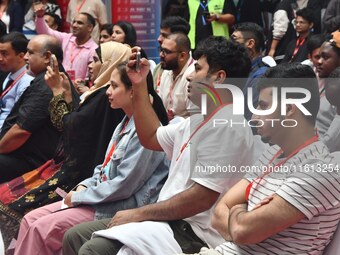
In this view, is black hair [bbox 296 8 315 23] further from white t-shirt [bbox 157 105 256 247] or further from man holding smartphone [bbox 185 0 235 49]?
white t-shirt [bbox 157 105 256 247]

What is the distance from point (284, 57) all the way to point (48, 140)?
376cm

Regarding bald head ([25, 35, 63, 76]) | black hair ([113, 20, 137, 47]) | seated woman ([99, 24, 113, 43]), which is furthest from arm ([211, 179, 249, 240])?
seated woman ([99, 24, 113, 43])

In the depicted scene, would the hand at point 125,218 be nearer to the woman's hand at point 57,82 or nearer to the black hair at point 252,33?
the woman's hand at point 57,82

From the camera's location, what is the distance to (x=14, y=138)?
5.85 m

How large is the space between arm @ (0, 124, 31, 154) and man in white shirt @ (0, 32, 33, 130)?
761mm

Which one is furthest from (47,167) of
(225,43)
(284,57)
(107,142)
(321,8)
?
(321,8)

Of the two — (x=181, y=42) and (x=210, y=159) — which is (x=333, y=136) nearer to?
(x=210, y=159)

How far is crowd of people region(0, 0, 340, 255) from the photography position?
3434mm

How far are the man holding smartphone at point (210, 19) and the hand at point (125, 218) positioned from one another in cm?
549

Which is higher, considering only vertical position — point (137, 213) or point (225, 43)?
point (225, 43)

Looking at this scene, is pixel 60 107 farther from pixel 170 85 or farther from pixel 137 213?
pixel 137 213

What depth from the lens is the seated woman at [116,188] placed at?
473 cm

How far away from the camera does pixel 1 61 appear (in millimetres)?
6996

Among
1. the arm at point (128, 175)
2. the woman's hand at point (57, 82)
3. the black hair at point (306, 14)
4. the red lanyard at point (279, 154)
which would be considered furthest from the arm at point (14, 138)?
the black hair at point (306, 14)
